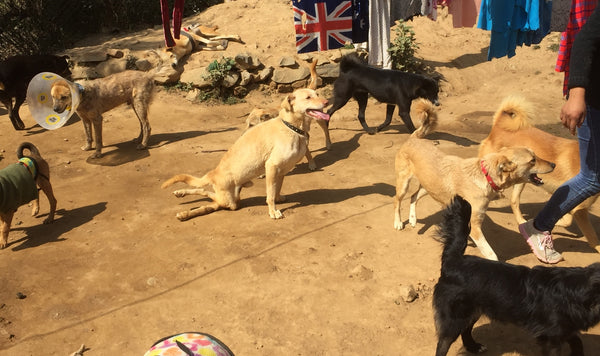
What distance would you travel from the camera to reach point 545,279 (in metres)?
3.27

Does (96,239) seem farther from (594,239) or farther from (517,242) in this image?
(594,239)

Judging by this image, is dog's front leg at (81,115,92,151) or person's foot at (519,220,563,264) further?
dog's front leg at (81,115,92,151)

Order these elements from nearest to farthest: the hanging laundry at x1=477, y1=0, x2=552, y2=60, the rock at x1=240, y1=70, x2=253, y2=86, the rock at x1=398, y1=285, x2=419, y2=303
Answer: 1. the rock at x1=398, y1=285, x2=419, y2=303
2. the hanging laundry at x1=477, y1=0, x2=552, y2=60
3. the rock at x1=240, y1=70, x2=253, y2=86

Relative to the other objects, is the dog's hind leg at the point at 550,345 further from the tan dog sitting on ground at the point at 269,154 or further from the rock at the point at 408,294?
the tan dog sitting on ground at the point at 269,154

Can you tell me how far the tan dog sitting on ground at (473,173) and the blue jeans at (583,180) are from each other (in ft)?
1.03

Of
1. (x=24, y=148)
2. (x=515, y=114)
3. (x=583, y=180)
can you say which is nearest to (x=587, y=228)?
(x=583, y=180)

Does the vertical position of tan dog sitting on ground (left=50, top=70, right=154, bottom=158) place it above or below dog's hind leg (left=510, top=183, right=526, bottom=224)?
above

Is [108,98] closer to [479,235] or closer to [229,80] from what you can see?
[229,80]

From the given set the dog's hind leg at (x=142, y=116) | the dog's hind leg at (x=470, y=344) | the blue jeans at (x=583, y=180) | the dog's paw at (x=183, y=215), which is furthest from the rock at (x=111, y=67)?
the dog's hind leg at (x=470, y=344)

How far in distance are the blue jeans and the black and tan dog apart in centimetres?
544

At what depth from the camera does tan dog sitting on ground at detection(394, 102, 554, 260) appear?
457cm

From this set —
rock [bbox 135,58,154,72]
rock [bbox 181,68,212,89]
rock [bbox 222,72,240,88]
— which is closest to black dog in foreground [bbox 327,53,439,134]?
rock [bbox 222,72,240,88]

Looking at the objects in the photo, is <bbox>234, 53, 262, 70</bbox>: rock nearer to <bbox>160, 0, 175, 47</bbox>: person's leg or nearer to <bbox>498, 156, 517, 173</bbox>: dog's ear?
<bbox>160, 0, 175, 47</bbox>: person's leg

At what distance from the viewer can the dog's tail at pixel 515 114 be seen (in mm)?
5562
